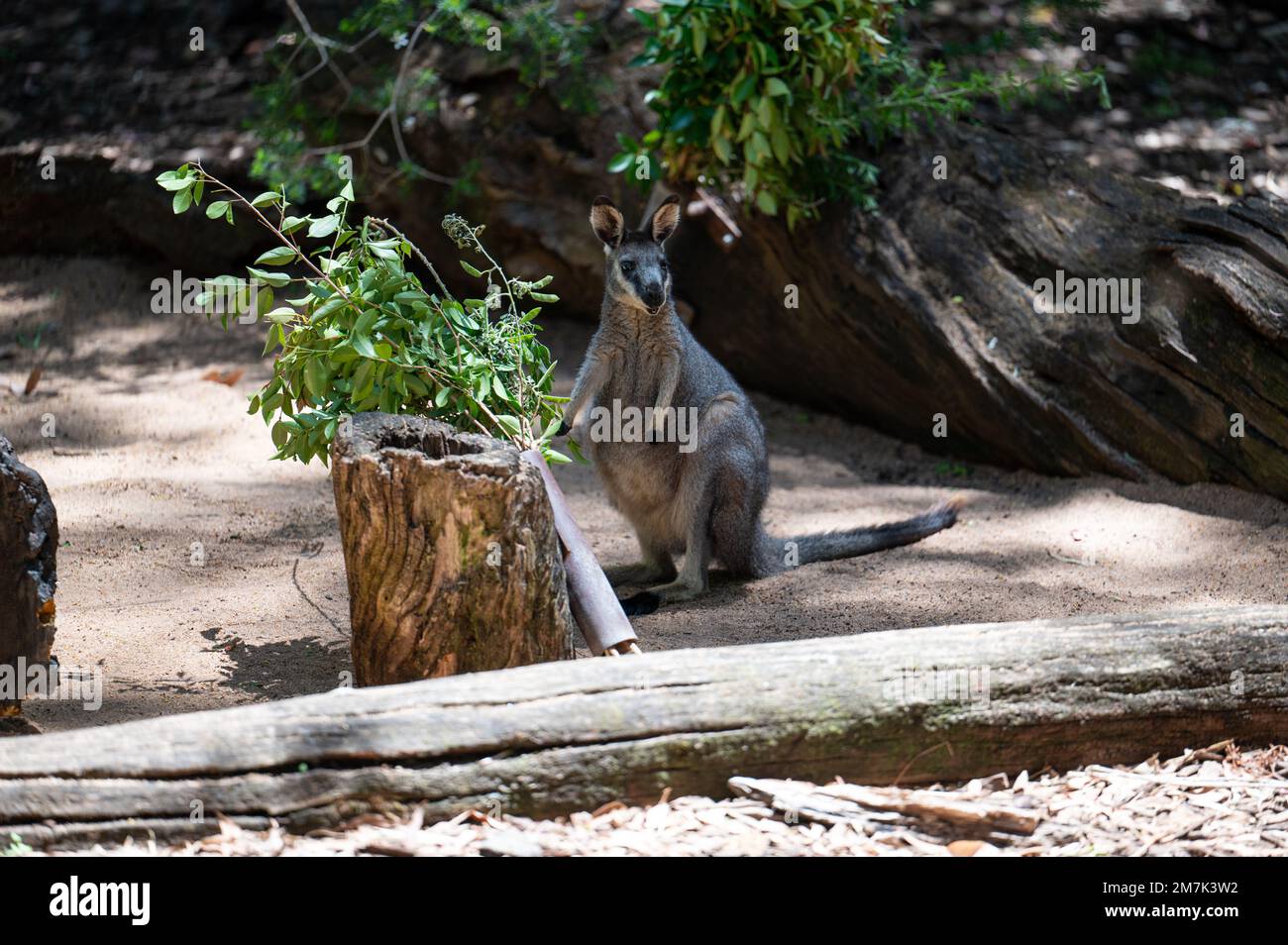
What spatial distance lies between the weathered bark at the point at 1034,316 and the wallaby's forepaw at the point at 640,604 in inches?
102

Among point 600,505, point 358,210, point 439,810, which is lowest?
point 439,810

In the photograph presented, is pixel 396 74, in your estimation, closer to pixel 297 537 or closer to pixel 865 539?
pixel 297 537

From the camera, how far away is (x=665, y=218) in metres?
5.67

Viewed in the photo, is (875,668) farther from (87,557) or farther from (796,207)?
(796,207)

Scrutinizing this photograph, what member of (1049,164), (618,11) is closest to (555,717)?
(1049,164)

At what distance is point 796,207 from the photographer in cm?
710

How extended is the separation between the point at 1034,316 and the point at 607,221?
8.55 ft

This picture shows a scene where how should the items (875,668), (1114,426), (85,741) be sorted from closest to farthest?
(85,741) < (875,668) < (1114,426)

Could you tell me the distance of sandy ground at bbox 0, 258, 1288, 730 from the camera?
15.4 feet

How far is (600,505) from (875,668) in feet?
12.5

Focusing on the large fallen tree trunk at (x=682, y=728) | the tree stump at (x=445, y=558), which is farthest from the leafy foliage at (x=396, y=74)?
the large fallen tree trunk at (x=682, y=728)

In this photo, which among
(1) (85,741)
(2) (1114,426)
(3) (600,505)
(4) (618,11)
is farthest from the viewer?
(4) (618,11)

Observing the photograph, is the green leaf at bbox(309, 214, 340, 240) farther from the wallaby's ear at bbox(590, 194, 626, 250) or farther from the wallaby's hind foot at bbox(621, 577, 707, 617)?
the wallaby's hind foot at bbox(621, 577, 707, 617)

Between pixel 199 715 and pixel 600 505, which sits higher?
pixel 600 505
